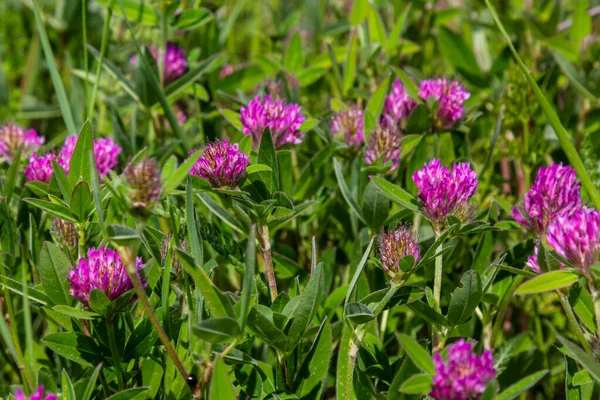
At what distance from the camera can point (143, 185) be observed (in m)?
1.03

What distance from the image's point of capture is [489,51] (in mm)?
2754

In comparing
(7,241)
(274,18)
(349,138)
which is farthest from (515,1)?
(7,241)

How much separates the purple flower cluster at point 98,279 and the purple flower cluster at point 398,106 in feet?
2.59

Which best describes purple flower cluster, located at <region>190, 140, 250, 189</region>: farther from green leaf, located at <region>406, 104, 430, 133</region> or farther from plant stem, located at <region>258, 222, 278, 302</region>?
green leaf, located at <region>406, 104, 430, 133</region>

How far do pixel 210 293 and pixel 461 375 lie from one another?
1.22ft

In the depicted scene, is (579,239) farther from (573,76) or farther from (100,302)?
(573,76)

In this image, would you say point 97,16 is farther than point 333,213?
Yes

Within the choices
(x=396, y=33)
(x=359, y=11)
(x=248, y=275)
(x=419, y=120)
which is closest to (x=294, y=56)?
(x=359, y=11)

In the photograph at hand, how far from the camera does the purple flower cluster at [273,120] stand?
5.14 feet

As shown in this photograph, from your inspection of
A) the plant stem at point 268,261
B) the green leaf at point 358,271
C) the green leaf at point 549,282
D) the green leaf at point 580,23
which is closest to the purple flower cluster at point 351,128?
the plant stem at point 268,261

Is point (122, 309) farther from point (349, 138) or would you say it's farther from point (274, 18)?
point (274, 18)

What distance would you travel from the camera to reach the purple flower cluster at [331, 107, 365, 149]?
172 cm

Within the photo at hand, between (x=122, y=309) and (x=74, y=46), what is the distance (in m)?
1.77

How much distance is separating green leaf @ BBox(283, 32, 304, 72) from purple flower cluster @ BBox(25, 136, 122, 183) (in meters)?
0.79
